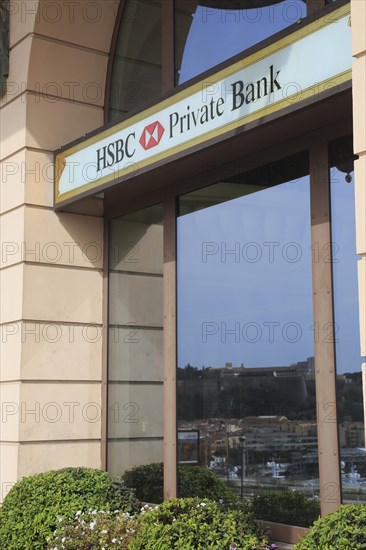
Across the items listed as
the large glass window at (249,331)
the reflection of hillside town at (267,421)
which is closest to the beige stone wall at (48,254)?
the large glass window at (249,331)

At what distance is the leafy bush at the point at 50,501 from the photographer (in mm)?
7508

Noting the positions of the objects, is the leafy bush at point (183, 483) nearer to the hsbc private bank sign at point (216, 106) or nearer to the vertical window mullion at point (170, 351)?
the vertical window mullion at point (170, 351)

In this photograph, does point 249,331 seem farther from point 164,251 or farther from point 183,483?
point 183,483

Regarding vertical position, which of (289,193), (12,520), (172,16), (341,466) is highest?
(172,16)

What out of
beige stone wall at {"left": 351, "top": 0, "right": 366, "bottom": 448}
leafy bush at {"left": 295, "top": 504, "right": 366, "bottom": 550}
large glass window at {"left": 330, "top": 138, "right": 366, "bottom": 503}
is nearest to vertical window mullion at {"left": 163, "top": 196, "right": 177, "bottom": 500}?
large glass window at {"left": 330, "top": 138, "right": 366, "bottom": 503}

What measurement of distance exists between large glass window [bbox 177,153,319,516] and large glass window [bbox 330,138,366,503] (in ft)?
1.00

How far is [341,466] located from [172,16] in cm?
514

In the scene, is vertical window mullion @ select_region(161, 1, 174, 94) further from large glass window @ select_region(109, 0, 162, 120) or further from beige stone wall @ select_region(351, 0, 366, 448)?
beige stone wall @ select_region(351, 0, 366, 448)

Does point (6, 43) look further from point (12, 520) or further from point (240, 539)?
point (240, 539)

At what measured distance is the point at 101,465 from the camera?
898 cm

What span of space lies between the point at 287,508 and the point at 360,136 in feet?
12.0

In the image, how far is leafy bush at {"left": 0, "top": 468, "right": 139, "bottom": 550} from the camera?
24.6 ft

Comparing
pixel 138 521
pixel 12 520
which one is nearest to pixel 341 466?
pixel 138 521

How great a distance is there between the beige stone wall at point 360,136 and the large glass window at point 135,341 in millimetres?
4414
